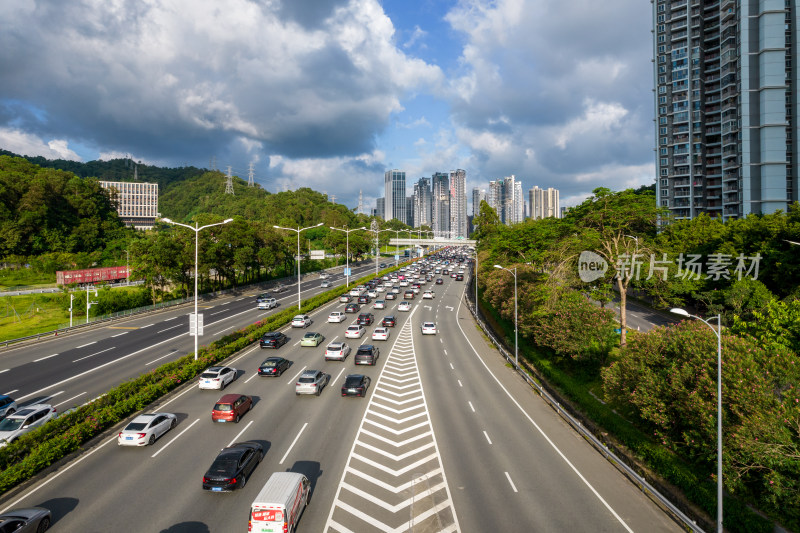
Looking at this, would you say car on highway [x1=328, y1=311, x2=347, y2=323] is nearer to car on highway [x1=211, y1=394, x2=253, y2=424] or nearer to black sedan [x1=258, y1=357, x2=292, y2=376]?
black sedan [x1=258, y1=357, x2=292, y2=376]

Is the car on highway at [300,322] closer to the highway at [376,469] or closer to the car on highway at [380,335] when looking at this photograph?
the car on highway at [380,335]

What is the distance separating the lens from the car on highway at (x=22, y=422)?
1884 cm

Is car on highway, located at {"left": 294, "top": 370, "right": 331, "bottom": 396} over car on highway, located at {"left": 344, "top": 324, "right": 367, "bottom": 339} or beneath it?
beneath

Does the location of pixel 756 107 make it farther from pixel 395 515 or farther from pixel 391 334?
pixel 395 515

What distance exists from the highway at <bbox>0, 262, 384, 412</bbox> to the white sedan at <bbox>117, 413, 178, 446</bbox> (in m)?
8.08

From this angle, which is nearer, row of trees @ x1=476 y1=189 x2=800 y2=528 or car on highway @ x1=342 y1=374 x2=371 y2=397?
row of trees @ x1=476 y1=189 x2=800 y2=528

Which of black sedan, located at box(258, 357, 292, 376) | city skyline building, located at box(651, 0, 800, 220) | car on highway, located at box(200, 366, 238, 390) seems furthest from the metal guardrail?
city skyline building, located at box(651, 0, 800, 220)

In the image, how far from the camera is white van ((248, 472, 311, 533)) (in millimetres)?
12023

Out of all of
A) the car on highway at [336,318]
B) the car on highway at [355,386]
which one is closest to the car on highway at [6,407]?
the car on highway at [355,386]

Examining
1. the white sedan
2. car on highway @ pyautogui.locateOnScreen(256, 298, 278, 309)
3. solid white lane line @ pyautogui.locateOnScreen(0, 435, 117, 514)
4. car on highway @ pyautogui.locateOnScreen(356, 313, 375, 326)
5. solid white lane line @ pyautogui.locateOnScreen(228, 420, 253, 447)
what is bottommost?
solid white lane line @ pyautogui.locateOnScreen(0, 435, 117, 514)

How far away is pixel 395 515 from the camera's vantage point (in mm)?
14234

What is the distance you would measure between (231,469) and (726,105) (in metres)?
113

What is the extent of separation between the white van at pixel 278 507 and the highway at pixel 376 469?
114 cm

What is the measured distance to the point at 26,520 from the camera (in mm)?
12117
